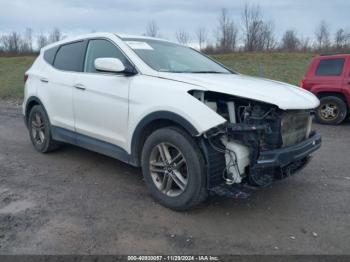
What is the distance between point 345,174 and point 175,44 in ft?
10.0

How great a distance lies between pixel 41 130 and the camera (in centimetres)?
599

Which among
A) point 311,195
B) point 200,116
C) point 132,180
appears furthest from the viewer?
point 132,180

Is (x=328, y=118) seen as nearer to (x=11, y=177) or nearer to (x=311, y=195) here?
(x=311, y=195)

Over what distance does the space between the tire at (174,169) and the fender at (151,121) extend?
13cm

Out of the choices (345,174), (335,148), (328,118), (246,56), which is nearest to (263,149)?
(345,174)

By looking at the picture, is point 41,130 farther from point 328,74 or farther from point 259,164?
point 328,74

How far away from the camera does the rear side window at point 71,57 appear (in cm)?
511

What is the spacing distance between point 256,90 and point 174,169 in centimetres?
116

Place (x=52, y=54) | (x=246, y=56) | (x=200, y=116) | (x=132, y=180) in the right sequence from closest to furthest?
(x=200, y=116)
(x=132, y=180)
(x=52, y=54)
(x=246, y=56)

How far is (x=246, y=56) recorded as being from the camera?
3234cm

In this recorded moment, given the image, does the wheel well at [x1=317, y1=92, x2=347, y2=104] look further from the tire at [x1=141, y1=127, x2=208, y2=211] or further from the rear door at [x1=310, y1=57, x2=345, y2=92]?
the tire at [x1=141, y1=127, x2=208, y2=211]

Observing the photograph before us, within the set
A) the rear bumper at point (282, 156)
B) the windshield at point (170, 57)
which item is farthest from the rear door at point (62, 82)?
the rear bumper at point (282, 156)

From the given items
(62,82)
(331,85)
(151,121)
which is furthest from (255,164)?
(331,85)

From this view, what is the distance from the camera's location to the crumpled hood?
3.47 m
